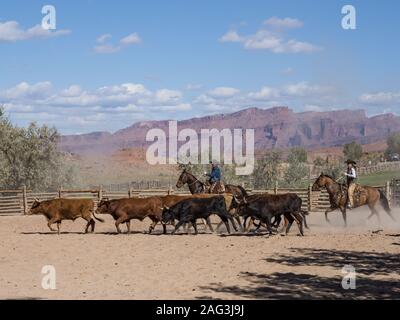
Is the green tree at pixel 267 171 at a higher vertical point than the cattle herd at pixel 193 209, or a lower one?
higher

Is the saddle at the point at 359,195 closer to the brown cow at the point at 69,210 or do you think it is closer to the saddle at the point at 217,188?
the saddle at the point at 217,188

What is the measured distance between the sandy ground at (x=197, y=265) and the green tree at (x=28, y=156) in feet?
59.0

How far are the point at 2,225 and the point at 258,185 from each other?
30.4 metres

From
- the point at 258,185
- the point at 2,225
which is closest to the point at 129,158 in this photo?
the point at 258,185

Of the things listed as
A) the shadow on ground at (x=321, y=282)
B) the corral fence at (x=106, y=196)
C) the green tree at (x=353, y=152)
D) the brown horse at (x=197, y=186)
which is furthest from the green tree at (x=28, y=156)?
the green tree at (x=353, y=152)

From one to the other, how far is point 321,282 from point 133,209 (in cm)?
838

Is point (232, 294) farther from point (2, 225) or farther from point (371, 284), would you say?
point (2, 225)

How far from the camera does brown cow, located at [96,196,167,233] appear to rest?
17453 mm

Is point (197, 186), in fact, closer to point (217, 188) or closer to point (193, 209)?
point (217, 188)

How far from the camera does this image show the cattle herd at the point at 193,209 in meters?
16.1

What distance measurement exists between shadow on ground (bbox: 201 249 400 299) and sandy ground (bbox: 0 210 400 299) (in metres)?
0.01

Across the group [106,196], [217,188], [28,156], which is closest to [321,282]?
[217,188]

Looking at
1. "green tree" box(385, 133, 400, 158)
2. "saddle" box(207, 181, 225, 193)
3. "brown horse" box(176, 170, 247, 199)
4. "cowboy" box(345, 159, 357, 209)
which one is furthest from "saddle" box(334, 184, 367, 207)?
"green tree" box(385, 133, 400, 158)

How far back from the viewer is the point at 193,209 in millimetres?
16672
